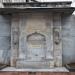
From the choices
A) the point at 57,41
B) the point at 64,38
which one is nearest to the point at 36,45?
the point at 57,41

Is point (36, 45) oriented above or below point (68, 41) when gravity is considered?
below

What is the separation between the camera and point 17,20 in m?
7.71

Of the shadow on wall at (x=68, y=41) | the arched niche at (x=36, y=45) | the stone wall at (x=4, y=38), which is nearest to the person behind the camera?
the arched niche at (x=36, y=45)

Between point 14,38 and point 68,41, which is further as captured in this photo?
point 68,41

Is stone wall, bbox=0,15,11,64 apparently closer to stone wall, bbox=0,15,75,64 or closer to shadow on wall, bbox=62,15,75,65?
stone wall, bbox=0,15,75,64

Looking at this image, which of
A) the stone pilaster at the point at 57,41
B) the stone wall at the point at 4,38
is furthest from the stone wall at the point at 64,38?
the stone pilaster at the point at 57,41

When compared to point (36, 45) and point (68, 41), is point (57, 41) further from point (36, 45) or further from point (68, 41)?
point (36, 45)

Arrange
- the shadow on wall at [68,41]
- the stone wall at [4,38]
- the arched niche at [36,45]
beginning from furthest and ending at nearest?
the stone wall at [4,38] → the shadow on wall at [68,41] → the arched niche at [36,45]

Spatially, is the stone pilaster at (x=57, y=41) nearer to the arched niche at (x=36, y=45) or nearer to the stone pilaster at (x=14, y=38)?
the arched niche at (x=36, y=45)

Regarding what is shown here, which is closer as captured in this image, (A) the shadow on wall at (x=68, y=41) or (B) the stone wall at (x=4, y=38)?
(A) the shadow on wall at (x=68, y=41)

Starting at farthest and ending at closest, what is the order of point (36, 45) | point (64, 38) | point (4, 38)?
point (4, 38) → point (64, 38) → point (36, 45)

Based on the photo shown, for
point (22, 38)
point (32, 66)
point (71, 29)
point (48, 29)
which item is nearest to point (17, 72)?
point (32, 66)

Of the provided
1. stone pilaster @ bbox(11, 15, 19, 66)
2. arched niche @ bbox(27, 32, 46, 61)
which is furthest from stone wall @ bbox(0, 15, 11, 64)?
arched niche @ bbox(27, 32, 46, 61)

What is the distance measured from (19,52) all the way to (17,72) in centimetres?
123
